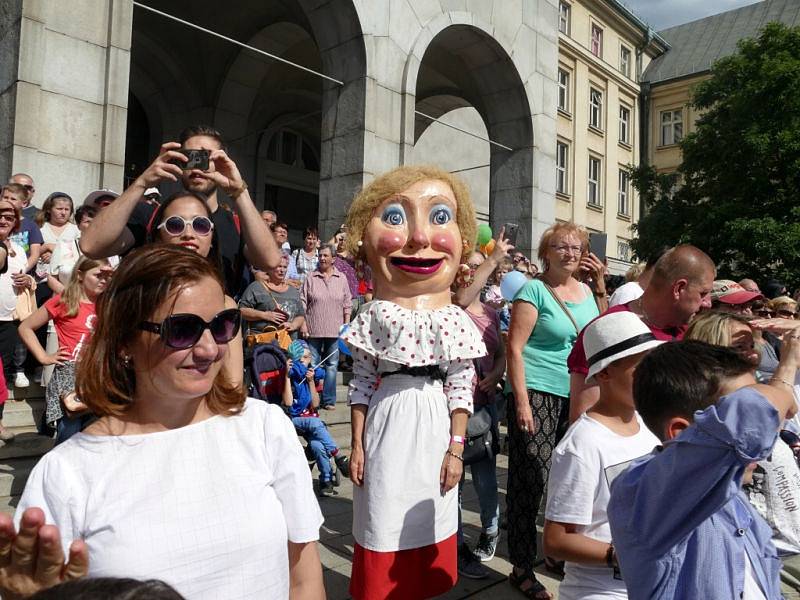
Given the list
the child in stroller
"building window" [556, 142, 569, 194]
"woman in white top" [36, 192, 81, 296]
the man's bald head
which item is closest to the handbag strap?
the man's bald head

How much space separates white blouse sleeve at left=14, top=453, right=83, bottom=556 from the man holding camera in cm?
117

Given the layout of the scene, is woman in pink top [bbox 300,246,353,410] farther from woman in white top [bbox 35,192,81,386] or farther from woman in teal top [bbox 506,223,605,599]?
woman in teal top [bbox 506,223,605,599]

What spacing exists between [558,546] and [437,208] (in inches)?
61.8

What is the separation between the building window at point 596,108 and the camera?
2694 cm

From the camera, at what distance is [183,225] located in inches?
91.0

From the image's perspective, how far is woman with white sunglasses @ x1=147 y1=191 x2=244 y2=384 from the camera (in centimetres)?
231

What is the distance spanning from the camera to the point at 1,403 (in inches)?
172

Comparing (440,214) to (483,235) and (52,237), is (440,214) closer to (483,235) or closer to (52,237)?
(483,235)

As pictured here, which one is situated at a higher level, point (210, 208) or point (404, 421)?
point (210, 208)

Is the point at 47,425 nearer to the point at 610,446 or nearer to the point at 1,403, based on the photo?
the point at 1,403

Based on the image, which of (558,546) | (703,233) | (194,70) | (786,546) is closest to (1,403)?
(558,546)

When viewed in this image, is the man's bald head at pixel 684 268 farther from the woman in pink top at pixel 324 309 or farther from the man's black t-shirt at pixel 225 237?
the woman in pink top at pixel 324 309

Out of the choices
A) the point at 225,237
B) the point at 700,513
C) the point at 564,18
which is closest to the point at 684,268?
the point at 700,513

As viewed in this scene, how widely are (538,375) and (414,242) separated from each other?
50.1 inches
